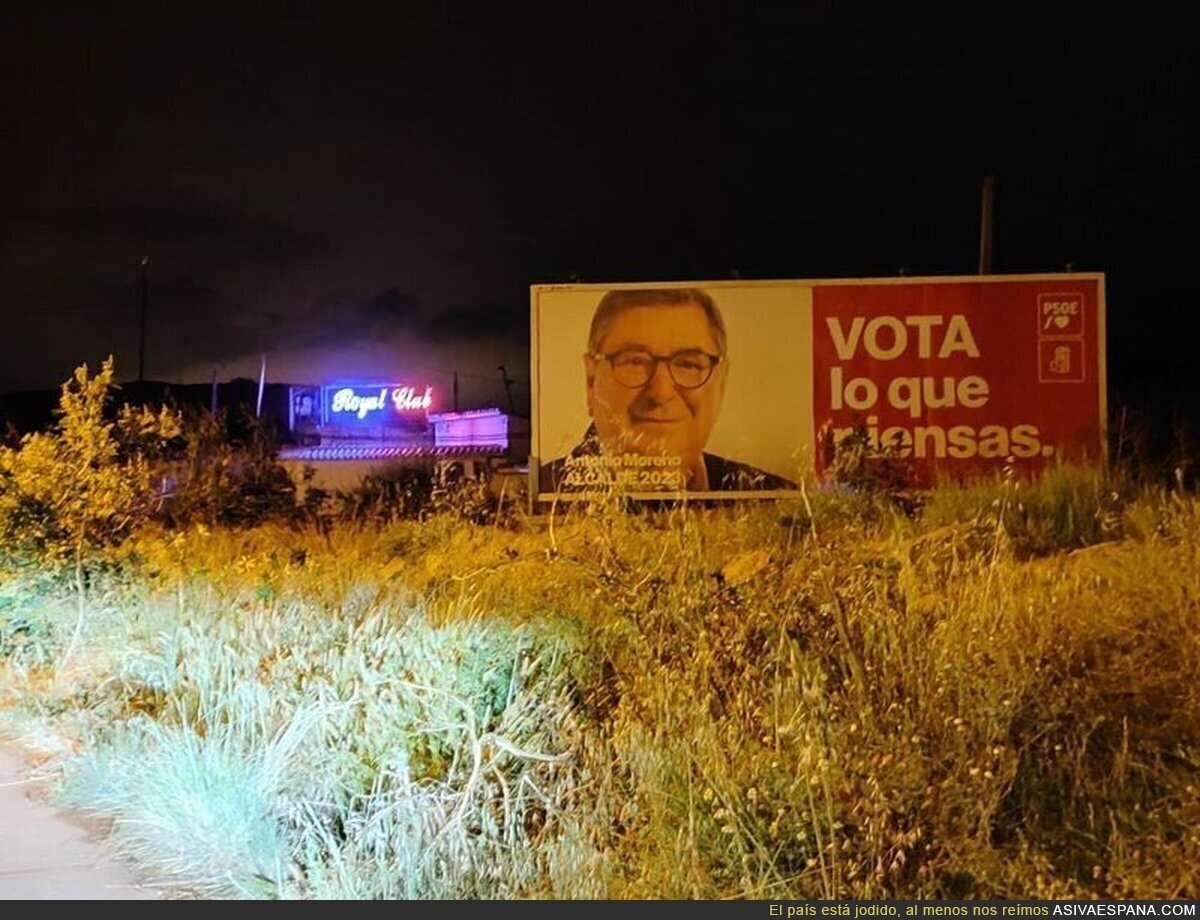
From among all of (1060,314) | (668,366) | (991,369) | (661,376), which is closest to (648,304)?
(668,366)

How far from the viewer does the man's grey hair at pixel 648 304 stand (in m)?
16.9

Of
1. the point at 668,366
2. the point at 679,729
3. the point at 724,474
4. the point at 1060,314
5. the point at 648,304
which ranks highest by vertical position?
the point at 648,304

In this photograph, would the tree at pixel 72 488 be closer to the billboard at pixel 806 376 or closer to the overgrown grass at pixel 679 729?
the overgrown grass at pixel 679 729

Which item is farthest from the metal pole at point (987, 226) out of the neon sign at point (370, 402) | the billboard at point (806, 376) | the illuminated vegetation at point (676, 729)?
the neon sign at point (370, 402)

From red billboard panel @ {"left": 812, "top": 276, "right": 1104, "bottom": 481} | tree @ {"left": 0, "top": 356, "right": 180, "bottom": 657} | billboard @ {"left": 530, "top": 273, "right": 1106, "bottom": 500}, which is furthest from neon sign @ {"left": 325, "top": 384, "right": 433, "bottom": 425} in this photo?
tree @ {"left": 0, "top": 356, "right": 180, "bottom": 657}

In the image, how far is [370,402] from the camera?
56.3 meters

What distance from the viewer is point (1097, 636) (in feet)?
18.5

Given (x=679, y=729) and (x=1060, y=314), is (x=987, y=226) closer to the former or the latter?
(x=1060, y=314)

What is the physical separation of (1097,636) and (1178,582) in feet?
2.03

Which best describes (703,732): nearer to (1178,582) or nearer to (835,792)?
(835,792)

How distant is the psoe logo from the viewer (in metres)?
16.3

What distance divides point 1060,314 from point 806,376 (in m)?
3.37

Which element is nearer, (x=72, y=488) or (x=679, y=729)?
(x=679, y=729)

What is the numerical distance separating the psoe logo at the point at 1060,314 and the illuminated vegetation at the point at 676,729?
9373mm
